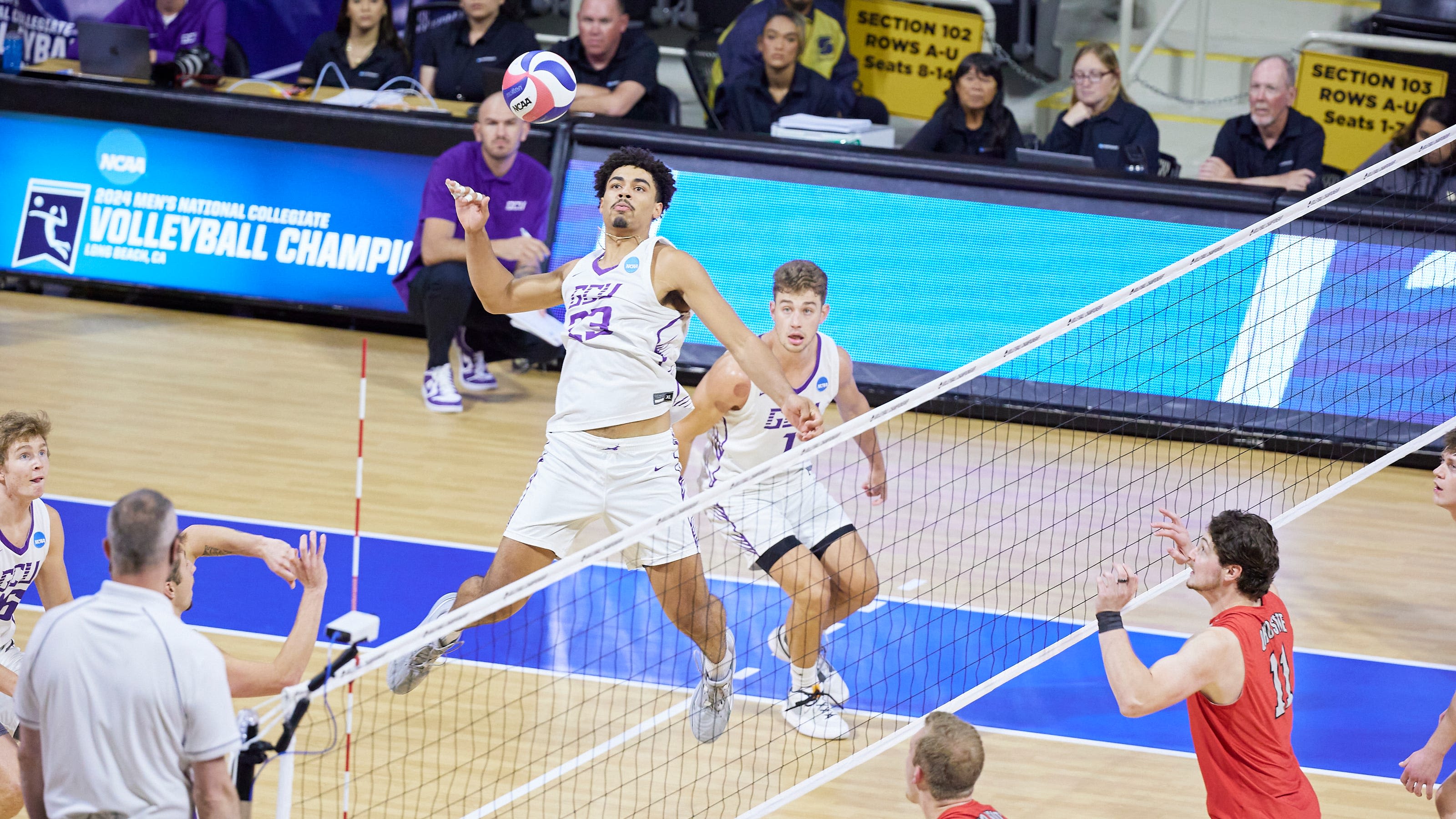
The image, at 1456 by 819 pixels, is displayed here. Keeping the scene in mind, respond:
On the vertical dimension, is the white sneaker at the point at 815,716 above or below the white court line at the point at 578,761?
above

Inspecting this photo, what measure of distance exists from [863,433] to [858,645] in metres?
1.14

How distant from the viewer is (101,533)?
25.3 ft

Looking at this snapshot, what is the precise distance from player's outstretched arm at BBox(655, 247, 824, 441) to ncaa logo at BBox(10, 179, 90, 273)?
7.63m

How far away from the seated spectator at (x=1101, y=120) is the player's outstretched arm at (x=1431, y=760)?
6.35 meters

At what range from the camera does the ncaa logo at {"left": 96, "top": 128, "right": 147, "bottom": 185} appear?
11711mm

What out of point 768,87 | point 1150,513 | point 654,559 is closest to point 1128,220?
point 1150,513

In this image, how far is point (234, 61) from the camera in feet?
42.5

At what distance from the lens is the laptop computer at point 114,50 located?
11.7m

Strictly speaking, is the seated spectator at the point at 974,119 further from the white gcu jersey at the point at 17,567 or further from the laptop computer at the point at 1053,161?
the white gcu jersey at the point at 17,567

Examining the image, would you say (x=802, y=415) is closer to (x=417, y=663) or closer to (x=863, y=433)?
(x=863, y=433)

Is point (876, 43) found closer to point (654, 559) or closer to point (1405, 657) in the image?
point (1405, 657)

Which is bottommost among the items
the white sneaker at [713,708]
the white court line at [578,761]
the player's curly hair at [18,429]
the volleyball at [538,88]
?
the white court line at [578,761]

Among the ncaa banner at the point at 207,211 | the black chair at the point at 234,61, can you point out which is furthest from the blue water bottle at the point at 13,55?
the black chair at the point at 234,61

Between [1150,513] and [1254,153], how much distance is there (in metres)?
3.37
